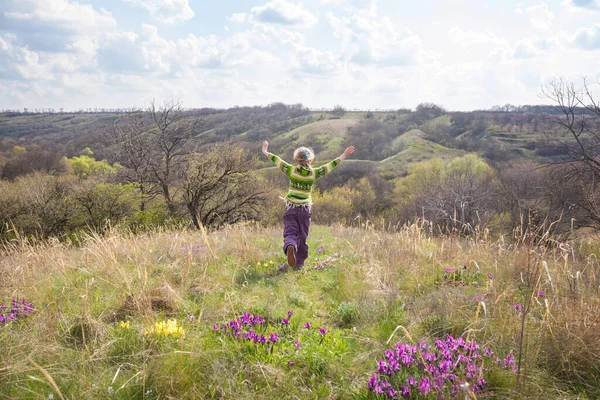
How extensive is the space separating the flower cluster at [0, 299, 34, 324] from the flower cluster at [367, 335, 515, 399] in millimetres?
3387

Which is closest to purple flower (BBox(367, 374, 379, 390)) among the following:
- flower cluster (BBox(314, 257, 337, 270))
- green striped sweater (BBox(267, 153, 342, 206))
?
flower cluster (BBox(314, 257, 337, 270))

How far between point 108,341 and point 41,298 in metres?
1.48

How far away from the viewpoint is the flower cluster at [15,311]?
3.38 metres

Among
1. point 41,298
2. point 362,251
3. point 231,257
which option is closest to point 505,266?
point 362,251

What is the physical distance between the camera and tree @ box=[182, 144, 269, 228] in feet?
75.8

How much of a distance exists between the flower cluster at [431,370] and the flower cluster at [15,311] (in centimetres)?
339

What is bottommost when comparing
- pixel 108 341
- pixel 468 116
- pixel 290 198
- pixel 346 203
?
pixel 346 203

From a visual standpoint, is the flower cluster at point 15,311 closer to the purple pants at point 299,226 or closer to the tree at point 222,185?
the purple pants at point 299,226

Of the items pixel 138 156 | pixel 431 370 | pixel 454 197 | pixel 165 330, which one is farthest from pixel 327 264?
pixel 454 197

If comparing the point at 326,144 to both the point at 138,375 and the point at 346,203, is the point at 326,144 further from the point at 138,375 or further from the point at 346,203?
the point at 138,375

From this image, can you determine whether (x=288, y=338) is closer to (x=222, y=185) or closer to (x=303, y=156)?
(x=303, y=156)

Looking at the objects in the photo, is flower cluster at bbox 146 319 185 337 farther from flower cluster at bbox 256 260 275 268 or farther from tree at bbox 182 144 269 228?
tree at bbox 182 144 269 228

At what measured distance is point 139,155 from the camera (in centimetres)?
2753

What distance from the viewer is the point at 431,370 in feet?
8.07
